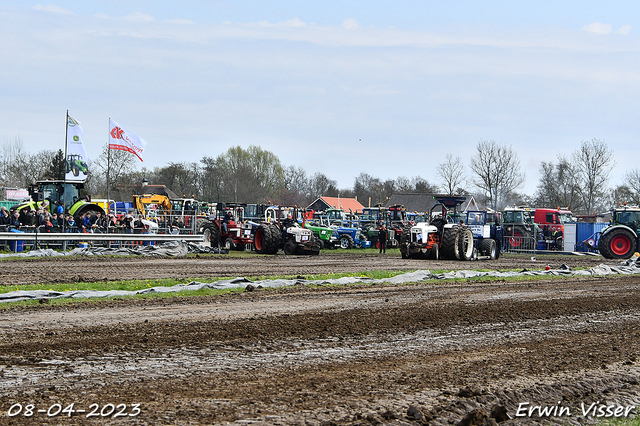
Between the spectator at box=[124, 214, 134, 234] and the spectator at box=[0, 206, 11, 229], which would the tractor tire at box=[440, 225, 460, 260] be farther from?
the spectator at box=[0, 206, 11, 229]

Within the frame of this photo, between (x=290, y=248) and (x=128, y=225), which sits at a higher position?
(x=128, y=225)

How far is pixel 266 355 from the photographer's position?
6.97 m

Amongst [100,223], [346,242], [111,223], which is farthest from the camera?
[346,242]

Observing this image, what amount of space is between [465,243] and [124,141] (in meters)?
16.9

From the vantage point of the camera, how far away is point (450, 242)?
26.4 metres

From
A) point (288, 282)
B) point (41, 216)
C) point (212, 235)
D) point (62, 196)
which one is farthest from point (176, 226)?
point (288, 282)

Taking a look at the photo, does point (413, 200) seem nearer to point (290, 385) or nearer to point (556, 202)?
point (556, 202)

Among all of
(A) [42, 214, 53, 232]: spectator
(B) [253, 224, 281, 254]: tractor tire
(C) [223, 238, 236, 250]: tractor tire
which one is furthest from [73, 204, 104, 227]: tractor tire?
(B) [253, 224, 281, 254]: tractor tire

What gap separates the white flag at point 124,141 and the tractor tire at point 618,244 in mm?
22113

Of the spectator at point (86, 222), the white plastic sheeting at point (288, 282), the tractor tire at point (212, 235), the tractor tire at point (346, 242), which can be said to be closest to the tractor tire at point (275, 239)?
the tractor tire at point (212, 235)

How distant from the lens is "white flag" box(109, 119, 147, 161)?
31500 millimetres

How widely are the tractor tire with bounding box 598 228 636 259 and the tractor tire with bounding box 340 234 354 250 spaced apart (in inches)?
506

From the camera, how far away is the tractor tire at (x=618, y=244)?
30.1 meters

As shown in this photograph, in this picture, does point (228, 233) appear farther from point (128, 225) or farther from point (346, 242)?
point (346, 242)
